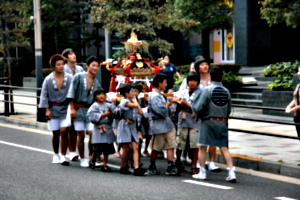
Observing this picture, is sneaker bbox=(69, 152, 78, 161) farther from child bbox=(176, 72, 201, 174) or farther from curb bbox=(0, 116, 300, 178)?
curb bbox=(0, 116, 300, 178)

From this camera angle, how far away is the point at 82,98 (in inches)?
387

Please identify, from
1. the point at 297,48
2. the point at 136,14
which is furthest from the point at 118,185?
the point at 297,48

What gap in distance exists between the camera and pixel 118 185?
8.01m

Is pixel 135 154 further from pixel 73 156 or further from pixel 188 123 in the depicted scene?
pixel 73 156

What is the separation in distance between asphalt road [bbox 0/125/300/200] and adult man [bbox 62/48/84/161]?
0.47 meters

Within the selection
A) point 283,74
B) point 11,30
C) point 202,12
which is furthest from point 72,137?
point 11,30

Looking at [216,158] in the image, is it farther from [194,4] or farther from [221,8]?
[221,8]

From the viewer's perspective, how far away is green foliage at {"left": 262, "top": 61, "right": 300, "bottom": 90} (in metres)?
16.5

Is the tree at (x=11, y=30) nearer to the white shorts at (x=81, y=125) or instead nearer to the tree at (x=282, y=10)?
the tree at (x=282, y=10)

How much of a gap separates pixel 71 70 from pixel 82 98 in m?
1.02

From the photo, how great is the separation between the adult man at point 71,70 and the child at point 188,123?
2080 millimetres

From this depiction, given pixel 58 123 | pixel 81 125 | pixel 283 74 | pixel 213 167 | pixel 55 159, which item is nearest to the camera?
pixel 213 167

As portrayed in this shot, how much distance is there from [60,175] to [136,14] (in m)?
15.2

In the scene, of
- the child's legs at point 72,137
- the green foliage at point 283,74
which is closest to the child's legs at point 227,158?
the child's legs at point 72,137
